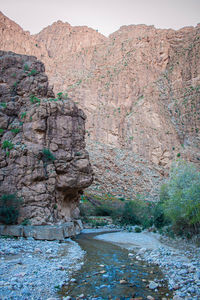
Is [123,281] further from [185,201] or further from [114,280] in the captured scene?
[185,201]

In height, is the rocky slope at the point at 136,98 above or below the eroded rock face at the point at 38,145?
above

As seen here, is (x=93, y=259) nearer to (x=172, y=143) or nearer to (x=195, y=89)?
(x=172, y=143)

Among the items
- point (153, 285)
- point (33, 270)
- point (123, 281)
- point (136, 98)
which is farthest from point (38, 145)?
point (136, 98)

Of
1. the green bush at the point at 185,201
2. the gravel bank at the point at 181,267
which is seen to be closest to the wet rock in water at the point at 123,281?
the gravel bank at the point at 181,267

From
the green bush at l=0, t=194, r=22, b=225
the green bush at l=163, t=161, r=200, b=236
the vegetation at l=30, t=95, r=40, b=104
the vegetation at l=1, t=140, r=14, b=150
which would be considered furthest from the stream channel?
the vegetation at l=30, t=95, r=40, b=104

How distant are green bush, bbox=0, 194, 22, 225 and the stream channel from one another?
24.7ft

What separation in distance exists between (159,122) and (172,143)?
6.96 meters

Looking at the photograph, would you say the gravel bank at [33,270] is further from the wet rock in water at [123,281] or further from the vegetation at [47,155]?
the vegetation at [47,155]

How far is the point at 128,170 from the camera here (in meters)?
56.5

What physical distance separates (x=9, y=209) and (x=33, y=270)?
9.23 meters

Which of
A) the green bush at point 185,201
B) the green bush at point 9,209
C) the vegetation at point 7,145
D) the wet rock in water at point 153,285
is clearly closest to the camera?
the wet rock in water at point 153,285

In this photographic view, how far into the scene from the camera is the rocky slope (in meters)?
57.5

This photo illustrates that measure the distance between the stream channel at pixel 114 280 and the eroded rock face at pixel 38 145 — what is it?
867 cm

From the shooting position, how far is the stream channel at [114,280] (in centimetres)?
837
